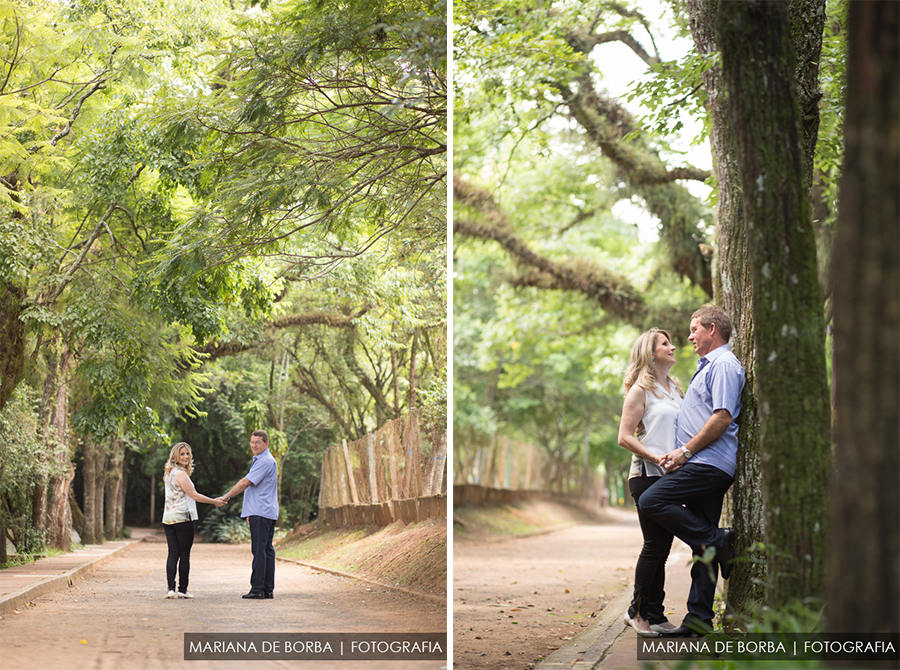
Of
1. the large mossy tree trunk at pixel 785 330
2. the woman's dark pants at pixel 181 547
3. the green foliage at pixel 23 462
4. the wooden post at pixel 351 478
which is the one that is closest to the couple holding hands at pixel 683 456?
the large mossy tree trunk at pixel 785 330

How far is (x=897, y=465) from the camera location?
246cm

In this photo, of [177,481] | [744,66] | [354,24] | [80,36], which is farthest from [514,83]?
[744,66]

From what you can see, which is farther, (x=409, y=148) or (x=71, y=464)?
(x=71, y=464)

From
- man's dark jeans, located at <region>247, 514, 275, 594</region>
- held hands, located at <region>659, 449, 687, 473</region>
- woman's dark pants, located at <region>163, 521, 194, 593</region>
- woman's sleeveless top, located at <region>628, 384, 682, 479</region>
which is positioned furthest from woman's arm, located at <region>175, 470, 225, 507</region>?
held hands, located at <region>659, 449, 687, 473</region>

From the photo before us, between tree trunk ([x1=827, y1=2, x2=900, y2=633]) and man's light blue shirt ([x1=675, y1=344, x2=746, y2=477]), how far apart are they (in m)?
2.43

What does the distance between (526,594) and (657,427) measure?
4.47m

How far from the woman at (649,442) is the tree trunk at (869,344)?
106 inches

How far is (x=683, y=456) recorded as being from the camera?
505 centimetres

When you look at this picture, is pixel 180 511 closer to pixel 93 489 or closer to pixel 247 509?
Answer: pixel 247 509

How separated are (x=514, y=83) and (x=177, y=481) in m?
6.12

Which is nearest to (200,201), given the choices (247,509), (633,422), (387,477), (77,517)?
(247,509)

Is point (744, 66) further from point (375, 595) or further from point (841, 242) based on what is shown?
point (375, 595)

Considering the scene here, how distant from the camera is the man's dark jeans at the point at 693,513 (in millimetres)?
4918

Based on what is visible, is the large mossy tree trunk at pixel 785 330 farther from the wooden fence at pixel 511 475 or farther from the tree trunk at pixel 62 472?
the wooden fence at pixel 511 475
